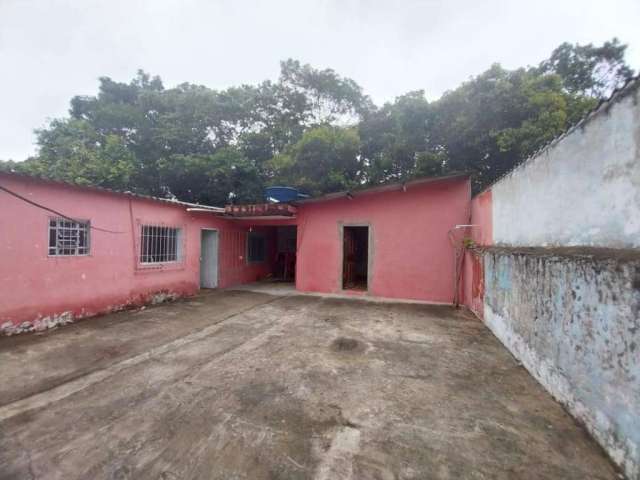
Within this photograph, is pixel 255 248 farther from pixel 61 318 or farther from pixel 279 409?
pixel 279 409

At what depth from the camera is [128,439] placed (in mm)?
2025

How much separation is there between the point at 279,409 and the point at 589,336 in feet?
8.49

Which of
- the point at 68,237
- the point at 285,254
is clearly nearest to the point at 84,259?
the point at 68,237

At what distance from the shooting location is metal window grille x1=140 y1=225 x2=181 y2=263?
663 centimetres

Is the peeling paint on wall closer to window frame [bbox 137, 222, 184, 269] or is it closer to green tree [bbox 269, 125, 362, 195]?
window frame [bbox 137, 222, 184, 269]

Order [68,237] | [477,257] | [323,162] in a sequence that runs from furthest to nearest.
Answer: [323,162]
[477,257]
[68,237]

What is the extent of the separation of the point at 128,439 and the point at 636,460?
337 centimetres

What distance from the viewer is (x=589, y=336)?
6.70ft

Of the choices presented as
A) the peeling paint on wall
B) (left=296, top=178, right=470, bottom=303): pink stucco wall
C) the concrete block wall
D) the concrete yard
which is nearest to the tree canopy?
(left=296, top=178, right=470, bottom=303): pink stucco wall

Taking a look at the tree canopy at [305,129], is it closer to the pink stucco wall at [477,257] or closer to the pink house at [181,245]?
the pink house at [181,245]

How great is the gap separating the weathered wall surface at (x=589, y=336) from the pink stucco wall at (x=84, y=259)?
7.36 metres

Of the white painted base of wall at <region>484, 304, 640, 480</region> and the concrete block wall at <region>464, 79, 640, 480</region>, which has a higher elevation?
the concrete block wall at <region>464, 79, 640, 480</region>

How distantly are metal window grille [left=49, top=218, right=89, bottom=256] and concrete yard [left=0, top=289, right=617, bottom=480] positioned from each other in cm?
153

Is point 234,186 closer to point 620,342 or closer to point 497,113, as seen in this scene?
point 497,113
